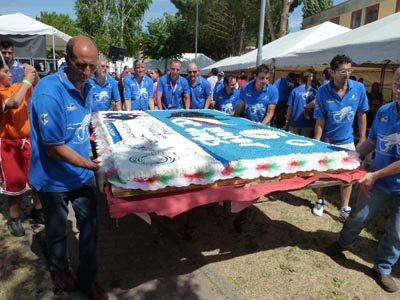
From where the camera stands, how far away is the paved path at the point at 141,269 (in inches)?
105

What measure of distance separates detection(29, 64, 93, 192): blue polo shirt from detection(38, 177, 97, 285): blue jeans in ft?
0.26

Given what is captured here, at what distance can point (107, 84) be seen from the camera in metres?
5.38

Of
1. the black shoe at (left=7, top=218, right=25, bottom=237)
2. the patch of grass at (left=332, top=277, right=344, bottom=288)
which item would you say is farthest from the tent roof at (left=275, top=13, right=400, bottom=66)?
the black shoe at (left=7, top=218, right=25, bottom=237)

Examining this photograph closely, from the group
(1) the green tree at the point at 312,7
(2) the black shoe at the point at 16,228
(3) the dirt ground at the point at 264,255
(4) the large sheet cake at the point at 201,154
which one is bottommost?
(3) the dirt ground at the point at 264,255

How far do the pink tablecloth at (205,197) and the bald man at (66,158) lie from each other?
267mm

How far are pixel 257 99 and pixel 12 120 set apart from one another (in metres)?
2.93

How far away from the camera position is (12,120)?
11.0 feet

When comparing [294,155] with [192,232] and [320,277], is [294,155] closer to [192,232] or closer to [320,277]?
[320,277]

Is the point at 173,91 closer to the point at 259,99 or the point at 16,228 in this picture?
the point at 259,99

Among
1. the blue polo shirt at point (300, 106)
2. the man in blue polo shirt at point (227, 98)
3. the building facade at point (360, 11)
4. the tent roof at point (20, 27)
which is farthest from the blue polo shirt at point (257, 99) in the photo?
the building facade at point (360, 11)

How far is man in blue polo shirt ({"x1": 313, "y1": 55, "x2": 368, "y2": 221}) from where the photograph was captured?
142 inches

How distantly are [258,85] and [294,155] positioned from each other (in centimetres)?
202

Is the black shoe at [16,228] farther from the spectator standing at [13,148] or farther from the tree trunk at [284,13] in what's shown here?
the tree trunk at [284,13]

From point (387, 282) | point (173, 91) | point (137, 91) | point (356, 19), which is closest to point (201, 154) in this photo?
point (387, 282)
